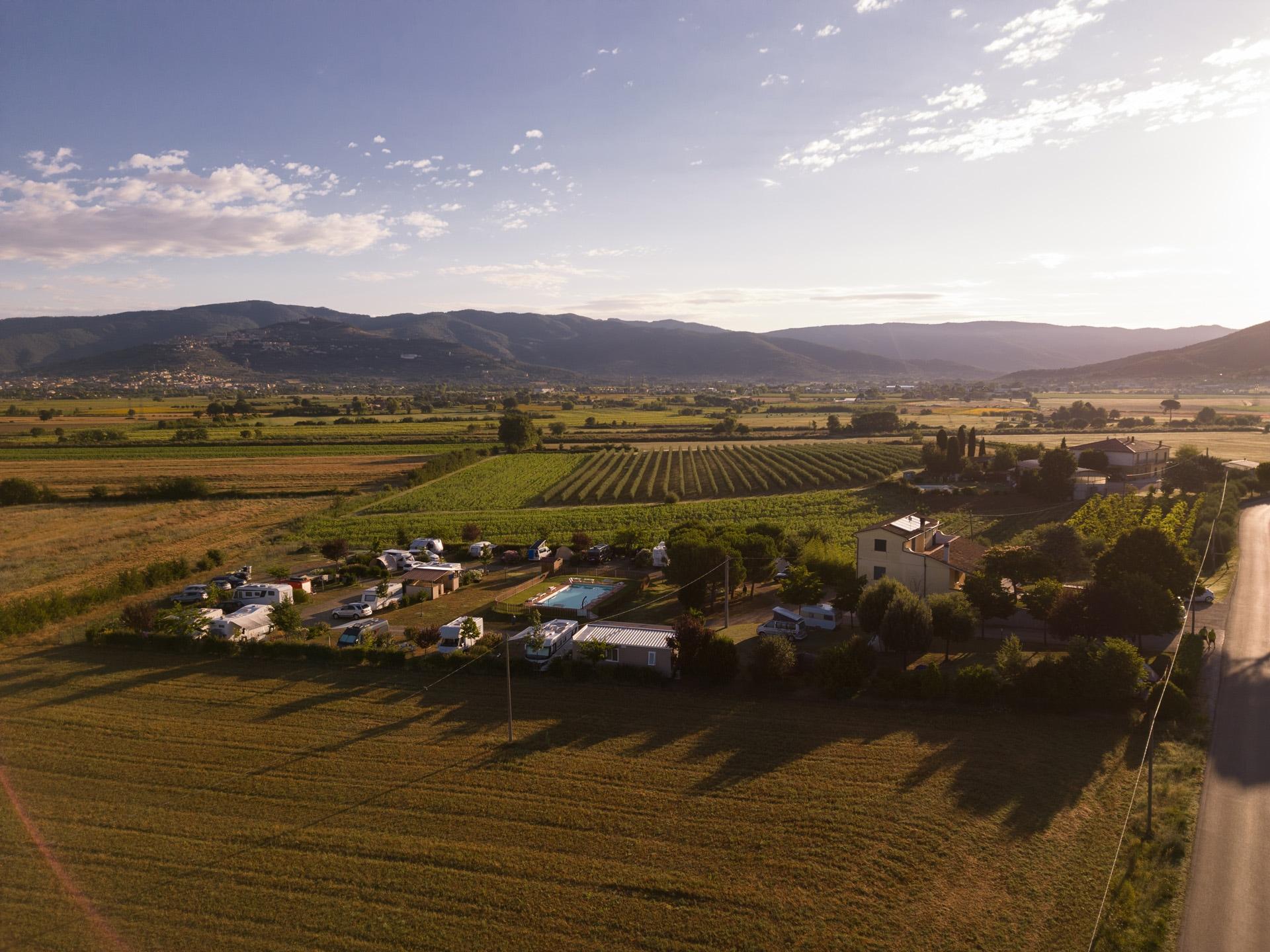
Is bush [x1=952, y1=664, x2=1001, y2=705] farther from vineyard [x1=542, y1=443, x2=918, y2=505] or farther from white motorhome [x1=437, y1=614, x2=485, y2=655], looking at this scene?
vineyard [x1=542, y1=443, x2=918, y2=505]

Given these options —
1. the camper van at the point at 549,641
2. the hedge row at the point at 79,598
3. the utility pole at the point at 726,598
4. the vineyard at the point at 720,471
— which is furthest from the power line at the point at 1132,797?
the vineyard at the point at 720,471

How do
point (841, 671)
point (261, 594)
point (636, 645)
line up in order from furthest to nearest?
point (261, 594)
point (636, 645)
point (841, 671)

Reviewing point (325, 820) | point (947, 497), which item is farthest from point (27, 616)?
point (947, 497)

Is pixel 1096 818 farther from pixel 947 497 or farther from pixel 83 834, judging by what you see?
pixel 947 497

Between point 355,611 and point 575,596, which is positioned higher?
point 355,611

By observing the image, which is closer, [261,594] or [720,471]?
[261,594]

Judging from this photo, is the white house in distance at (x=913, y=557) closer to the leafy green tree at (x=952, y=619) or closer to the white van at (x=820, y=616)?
the white van at (x=820, y=616)

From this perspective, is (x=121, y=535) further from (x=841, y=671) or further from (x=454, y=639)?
(x=841, y=671)

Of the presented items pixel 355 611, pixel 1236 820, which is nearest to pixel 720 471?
pixel 355 611
